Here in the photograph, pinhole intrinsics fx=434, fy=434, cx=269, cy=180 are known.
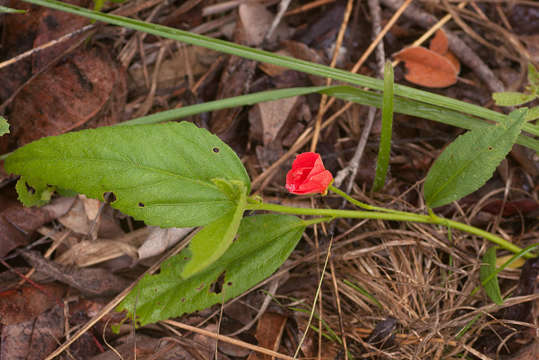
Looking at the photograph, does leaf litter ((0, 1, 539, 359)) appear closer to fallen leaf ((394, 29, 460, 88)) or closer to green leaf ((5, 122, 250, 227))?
fallen leaf ((394, 29, 460, 88))

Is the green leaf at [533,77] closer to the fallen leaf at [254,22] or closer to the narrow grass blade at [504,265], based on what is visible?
the narrow grass blade at [504,265]

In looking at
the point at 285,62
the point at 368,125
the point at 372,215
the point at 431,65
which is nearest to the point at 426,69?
the point at 431,65

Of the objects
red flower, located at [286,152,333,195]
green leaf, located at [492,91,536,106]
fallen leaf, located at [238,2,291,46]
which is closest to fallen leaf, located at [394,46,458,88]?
green leaf, located at [492,91,536,106]

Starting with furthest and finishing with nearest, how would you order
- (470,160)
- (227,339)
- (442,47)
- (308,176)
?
(442,47) < (227,339) < (470,160) < (308,176)

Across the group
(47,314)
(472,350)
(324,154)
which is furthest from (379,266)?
Result: (47,314)

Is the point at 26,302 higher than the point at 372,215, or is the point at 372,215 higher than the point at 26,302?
the point at 372,215

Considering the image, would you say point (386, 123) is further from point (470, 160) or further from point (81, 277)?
point (81, 277)
